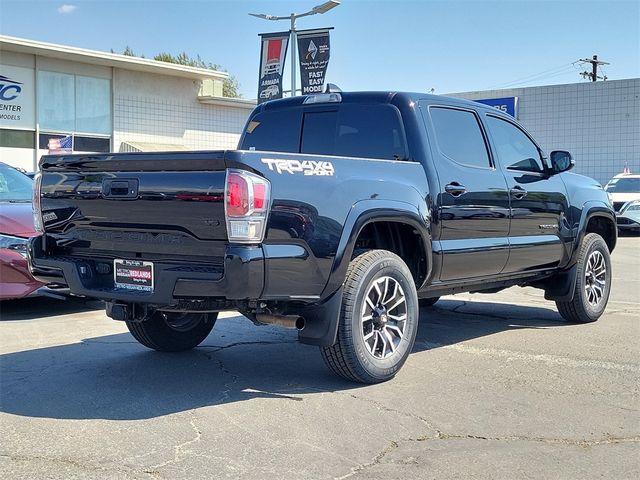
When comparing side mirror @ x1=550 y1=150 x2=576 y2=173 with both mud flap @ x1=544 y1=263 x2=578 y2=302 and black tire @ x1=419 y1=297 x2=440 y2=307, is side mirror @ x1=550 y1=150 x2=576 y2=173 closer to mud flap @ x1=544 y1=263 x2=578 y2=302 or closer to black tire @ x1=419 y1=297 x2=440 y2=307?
mud flap @ x1=544 y1=263 x2=578 y2=302

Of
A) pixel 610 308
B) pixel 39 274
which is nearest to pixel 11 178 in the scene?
pixel 39 274

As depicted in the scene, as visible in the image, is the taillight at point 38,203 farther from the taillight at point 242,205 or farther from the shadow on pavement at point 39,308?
the shadow on pavement at point 39,308

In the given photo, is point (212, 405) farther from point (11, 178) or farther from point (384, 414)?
point (11, 178)

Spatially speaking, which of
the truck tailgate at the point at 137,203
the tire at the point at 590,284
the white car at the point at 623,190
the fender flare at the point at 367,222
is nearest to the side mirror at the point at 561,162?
the tire at the point at 590,284

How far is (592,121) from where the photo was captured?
2884cm

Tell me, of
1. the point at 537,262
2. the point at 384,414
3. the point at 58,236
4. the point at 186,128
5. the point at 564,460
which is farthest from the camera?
the point at 186,128

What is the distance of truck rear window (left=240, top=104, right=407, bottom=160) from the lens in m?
5.61

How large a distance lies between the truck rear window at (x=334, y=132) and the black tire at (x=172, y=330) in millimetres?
1613

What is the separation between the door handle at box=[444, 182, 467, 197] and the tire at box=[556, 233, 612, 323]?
2.21 m

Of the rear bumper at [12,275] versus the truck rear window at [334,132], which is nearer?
the truck rear window at [334,132]

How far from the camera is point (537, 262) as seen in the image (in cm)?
664

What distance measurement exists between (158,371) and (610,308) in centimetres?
547

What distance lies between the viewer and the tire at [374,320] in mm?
4699

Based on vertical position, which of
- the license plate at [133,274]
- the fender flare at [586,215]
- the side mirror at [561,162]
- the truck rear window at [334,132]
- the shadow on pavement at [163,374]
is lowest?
the shadow on pavement at [163,374]
